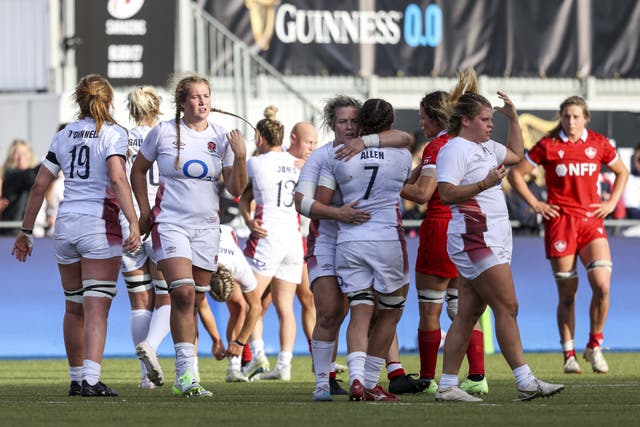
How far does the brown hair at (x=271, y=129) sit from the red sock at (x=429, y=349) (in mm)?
3089

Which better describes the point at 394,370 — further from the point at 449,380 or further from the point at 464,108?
the point at 464,108

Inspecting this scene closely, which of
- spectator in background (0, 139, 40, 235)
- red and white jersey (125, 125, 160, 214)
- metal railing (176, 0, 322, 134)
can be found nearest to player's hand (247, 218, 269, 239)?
red and white jersey (125, 125, 160, 214)

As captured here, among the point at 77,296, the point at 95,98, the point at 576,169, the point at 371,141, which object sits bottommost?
the point at 77,296

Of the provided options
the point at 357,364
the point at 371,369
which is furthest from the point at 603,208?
the point at 357,364

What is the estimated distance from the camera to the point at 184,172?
34.0ft

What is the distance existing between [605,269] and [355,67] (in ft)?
40.4

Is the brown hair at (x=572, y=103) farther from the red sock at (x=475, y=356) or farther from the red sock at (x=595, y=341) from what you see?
the red sock at (x=475, y=356)

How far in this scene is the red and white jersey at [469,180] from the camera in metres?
9.49

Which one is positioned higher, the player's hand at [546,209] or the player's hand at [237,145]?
the player's hand at [237,145]

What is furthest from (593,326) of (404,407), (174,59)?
(174,59)

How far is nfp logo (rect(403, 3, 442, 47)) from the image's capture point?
26094 mm

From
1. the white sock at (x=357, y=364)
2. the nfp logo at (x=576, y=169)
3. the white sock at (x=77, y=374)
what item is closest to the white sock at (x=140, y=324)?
the white sock at (x=77, y=374)

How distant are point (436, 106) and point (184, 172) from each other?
1.81 metres

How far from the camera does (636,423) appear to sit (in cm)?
818
